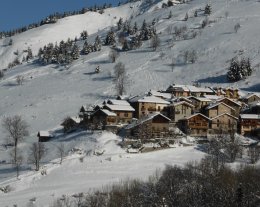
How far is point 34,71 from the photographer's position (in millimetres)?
154750

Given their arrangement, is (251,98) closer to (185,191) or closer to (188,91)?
(188,91)

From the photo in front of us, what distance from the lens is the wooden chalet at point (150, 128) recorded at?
75.1 m

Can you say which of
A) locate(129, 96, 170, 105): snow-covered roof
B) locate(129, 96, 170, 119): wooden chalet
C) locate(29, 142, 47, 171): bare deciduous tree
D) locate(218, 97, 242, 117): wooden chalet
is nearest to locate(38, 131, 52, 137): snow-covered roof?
locate(29, 142, 47, 171): bare deciduous tree

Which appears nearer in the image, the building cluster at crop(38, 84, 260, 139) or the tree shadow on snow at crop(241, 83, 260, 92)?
the building cluster at crop(38, 84, 260, 139)

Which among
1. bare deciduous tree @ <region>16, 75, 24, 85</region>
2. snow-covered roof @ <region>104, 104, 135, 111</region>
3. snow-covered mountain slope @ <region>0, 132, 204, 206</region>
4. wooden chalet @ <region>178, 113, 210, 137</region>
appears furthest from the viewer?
bare deciduous tree @ <region>16, 75, 24, 85</region>

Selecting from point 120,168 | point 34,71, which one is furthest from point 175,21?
point 120,168

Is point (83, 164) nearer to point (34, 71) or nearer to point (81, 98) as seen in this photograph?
point (81, 98)

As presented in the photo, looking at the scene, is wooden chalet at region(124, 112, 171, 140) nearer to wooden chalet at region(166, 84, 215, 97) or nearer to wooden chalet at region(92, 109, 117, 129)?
wooden chalet at region(92, 109, 117, 129)

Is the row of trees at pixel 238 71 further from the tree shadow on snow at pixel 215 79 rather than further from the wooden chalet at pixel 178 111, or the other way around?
the wooden chalet at pixel 178 111

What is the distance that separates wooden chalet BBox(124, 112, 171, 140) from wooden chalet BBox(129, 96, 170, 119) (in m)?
11.1

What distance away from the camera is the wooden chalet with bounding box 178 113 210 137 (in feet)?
263

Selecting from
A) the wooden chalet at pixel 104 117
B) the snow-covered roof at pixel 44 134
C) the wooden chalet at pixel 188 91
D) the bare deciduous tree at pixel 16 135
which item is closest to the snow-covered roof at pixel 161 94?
the wooden chalet at pixel 188 91

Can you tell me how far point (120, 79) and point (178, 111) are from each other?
3719 cm

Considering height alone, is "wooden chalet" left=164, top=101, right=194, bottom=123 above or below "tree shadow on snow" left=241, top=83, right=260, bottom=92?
below
